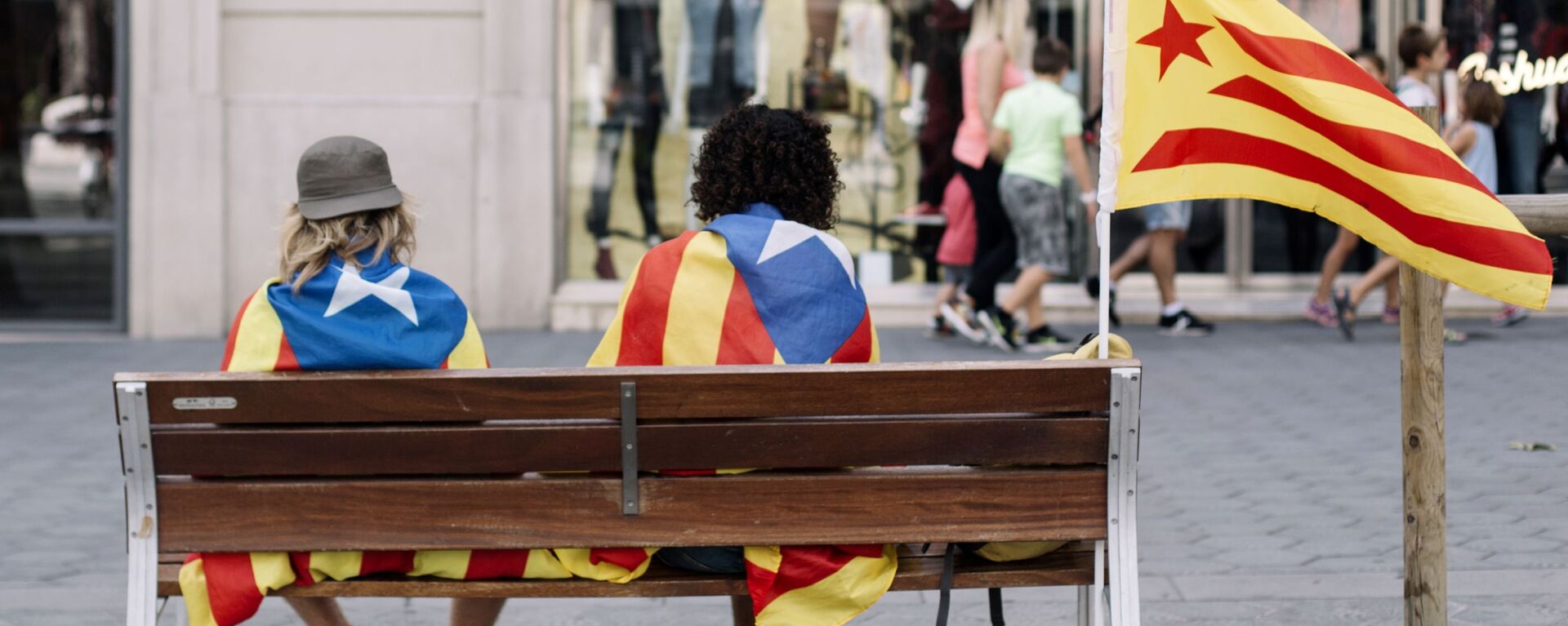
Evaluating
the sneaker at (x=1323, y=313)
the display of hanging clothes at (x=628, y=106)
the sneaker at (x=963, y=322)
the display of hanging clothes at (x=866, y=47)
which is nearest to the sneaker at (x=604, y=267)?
the display of hanging clothes at (x=628, y=106)

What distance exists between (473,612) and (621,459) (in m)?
0.69

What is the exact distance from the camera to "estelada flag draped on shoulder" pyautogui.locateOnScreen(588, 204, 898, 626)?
3414mm

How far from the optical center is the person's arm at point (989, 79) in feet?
33.4

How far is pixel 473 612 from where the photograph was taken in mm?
3760

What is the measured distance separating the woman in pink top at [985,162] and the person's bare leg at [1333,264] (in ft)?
6.60

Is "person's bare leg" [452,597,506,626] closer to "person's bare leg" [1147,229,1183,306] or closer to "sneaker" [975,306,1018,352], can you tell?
"sneaker" [975,306,1018,352]

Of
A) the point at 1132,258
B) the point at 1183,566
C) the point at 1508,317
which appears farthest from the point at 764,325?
the point at 1508,317

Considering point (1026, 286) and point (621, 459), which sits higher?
point (621, 459)

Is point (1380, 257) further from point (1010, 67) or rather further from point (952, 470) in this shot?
point (952, 470)

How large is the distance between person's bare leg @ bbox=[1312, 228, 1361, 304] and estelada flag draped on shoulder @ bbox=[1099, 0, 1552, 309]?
7.27 meters

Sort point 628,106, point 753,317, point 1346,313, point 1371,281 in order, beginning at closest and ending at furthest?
point 753,317 < point 1346,313 < point 1371,281 < point 628,106

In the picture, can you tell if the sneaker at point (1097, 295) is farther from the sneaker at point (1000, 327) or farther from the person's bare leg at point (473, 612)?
the person's bare leg at point (473, 612)

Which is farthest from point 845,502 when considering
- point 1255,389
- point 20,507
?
point 1255,389

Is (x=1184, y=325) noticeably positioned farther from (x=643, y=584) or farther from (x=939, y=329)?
(x=643, y=584)
